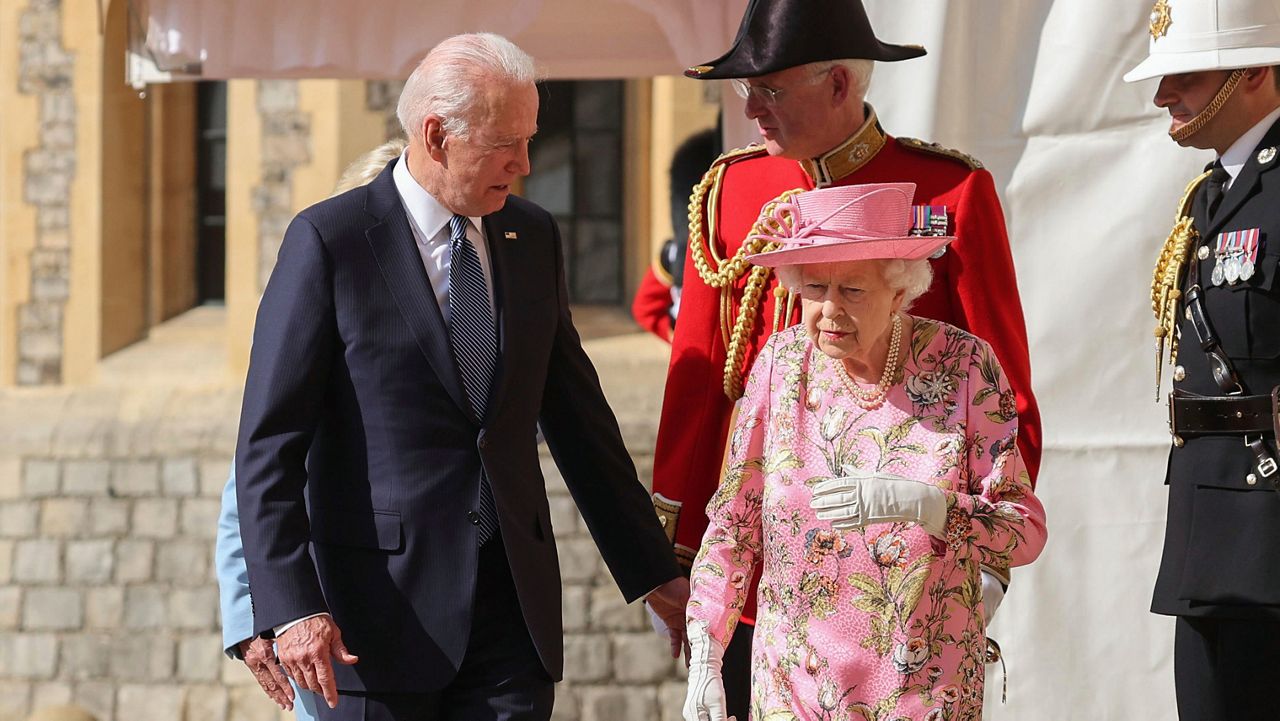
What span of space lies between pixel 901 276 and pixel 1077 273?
1867 millimetres

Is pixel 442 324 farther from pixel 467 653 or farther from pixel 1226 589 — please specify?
pixel 1226 589

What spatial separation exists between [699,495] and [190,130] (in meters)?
7.45

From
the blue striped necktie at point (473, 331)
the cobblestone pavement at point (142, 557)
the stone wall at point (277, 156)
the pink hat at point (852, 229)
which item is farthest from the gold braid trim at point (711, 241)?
the stone wall at point (277, 156)

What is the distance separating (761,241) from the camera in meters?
3.52

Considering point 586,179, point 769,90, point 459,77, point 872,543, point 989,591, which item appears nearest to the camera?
point 872,543

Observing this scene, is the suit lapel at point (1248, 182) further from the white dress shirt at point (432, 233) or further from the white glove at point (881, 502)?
the white dress shirt at point (432, 233)

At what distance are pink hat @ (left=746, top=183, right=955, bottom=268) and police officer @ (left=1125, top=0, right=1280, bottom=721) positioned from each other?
0.78 m

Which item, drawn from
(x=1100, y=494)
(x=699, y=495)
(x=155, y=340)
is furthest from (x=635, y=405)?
(x=699, y=495)

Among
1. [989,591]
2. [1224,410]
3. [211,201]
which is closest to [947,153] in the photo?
[1224,410]

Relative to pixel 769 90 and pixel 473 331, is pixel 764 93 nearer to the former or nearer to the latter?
pixel 769 90

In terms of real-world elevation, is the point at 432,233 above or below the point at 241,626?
above

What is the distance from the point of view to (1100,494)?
4.72 m

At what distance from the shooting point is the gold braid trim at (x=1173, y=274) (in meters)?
3.68

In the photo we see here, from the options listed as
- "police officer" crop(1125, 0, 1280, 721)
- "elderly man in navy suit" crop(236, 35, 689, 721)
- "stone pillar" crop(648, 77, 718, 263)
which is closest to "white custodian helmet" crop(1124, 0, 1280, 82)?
"police officer" crop(1125, 0, 1280, 721)
